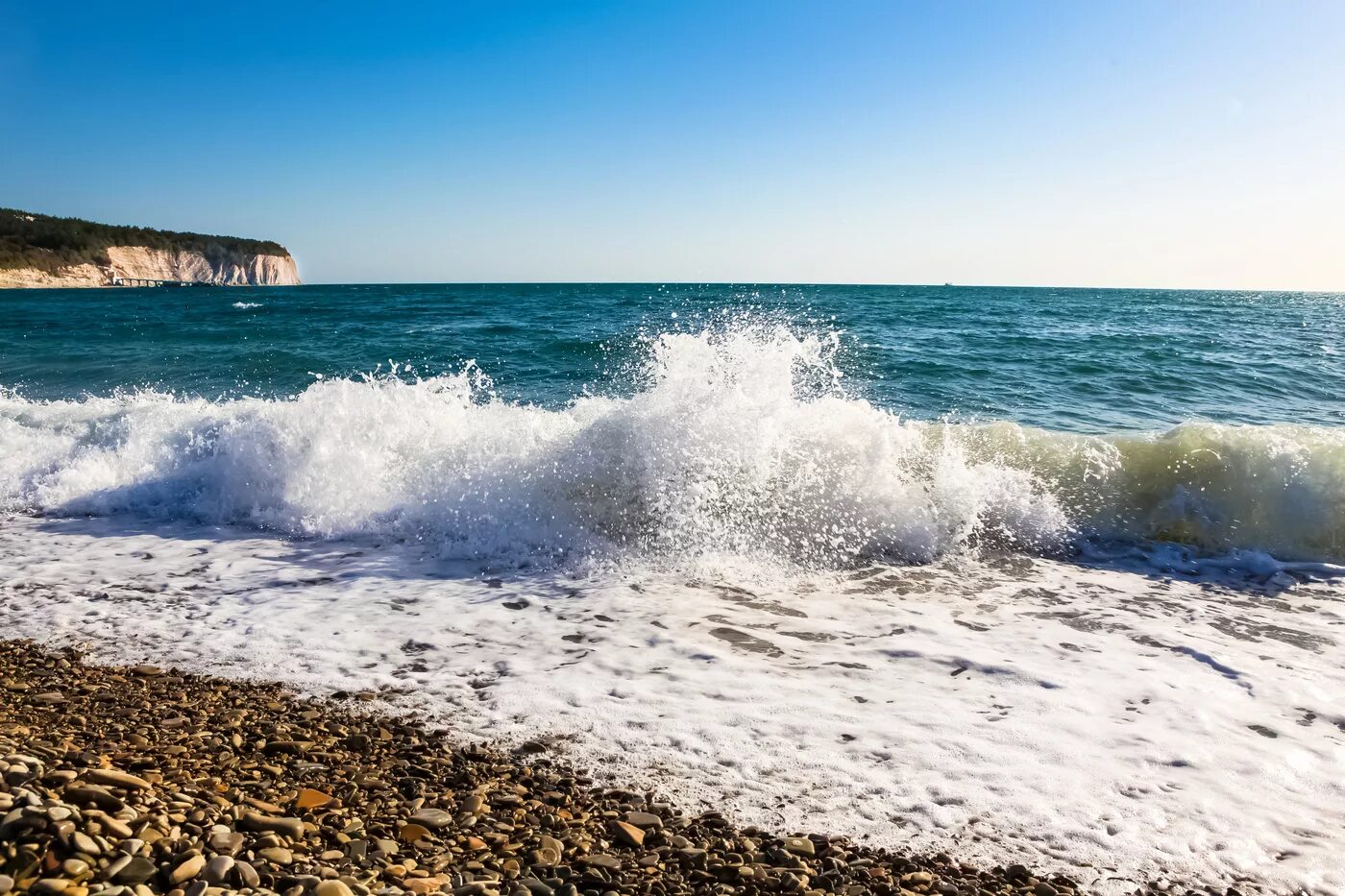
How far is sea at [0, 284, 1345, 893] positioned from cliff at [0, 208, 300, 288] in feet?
227

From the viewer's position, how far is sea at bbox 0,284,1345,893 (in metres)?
3.02

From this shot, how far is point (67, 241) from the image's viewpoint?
6656cm

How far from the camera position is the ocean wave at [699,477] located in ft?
20.7

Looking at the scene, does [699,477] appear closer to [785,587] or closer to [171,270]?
[785,587]

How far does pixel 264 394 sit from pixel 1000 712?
40.0 feet

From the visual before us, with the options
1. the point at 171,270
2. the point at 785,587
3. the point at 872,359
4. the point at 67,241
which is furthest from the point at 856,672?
the point at 171,270

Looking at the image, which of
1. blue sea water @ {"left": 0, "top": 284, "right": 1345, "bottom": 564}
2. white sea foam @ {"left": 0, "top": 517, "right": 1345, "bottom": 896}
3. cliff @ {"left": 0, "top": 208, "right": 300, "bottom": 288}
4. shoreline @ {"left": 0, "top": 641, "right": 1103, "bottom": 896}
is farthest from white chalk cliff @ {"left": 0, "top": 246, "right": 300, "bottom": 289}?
shoreline @ {"left": 0, "top": 641, "right": 1103, "bottom": 896}

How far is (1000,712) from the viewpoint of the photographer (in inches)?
141

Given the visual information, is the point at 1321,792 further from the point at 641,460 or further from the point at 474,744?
the point at 641,460

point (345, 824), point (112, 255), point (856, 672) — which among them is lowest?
point (856, 672)

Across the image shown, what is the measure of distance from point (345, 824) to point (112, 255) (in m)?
86.4

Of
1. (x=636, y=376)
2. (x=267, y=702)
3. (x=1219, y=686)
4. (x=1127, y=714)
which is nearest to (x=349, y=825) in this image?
(x=267, y=702)

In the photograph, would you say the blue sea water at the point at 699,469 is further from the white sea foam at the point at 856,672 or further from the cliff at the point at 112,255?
the cliff at the point at 112,255

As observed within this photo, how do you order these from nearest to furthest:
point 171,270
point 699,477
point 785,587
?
point 785,587 < point 699,477 < point 171,270
